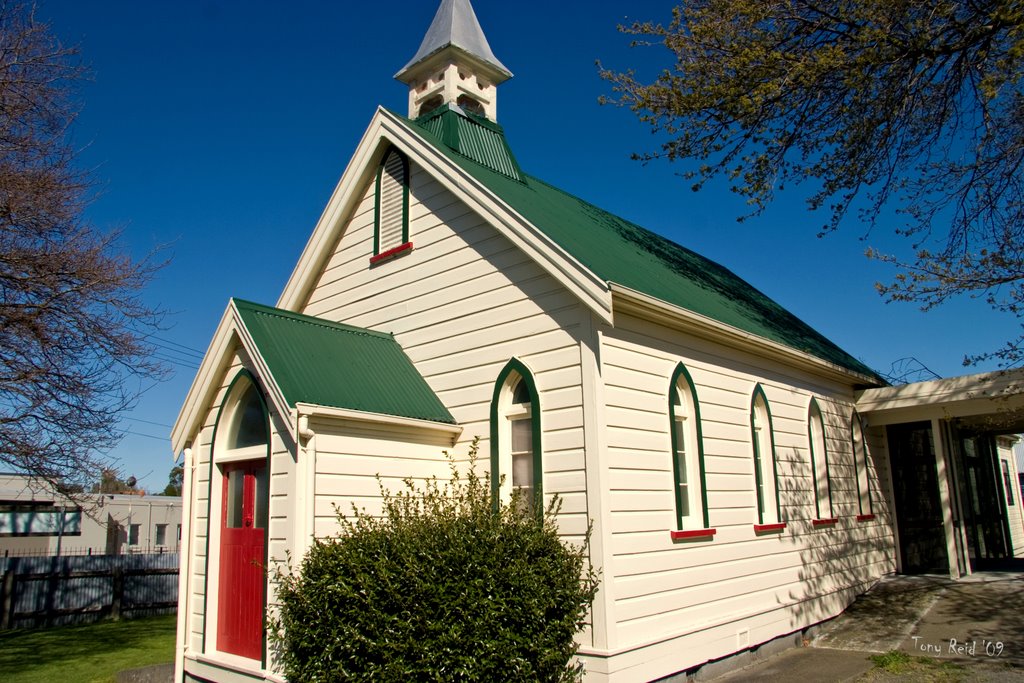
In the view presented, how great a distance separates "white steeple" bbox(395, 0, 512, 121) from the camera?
15.5 metres

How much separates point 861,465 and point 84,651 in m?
16.8

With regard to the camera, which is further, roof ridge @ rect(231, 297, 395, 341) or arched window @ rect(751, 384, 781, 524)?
arched window @ rect(751, 384, 781, 524)

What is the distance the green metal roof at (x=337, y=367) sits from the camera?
397 inches

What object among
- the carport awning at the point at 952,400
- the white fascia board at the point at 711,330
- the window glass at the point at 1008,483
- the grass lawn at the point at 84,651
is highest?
the white fascia board at the point at 711,330

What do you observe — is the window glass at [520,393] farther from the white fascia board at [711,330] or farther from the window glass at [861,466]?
the window glass at [861,466]

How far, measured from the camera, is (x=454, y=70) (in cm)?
1555

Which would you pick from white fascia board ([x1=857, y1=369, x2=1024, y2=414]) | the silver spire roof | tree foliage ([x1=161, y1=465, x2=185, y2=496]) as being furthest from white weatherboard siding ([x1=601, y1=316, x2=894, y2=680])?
tree foliage ([x1=161, y1=465, x2=185, y2=496])

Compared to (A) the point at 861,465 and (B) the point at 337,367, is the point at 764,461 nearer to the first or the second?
(A) the point at 861,465

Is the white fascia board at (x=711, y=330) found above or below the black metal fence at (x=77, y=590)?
above

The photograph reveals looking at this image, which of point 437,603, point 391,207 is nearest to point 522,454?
point 437,603

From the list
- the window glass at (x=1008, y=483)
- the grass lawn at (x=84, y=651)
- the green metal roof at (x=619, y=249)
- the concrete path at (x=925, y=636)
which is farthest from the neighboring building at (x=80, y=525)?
the window glass at (x=1008, y=483)

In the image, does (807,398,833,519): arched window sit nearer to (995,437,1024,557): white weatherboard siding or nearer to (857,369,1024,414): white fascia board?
(857,369,1024,414): white fascia board

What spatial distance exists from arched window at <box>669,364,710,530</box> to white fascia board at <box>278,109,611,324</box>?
2424 mm

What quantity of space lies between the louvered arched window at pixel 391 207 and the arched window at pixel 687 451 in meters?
4.97
